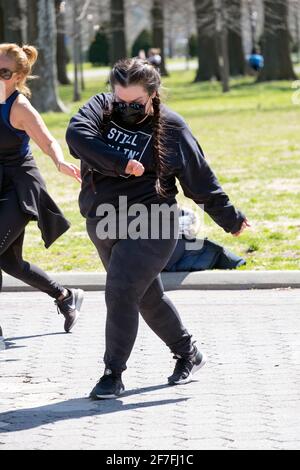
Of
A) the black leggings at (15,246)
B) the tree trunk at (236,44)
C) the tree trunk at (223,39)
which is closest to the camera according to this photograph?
the black leggings at (15,246)

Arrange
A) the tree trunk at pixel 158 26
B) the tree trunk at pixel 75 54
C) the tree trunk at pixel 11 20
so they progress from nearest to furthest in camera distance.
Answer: the tree trunk at pixel 11 20 → the tree trunk at pixel 75 54 → the tree trunk at pixel 158 26

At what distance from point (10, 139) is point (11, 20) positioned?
28.3 meters

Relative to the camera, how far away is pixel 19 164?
7.20 metres

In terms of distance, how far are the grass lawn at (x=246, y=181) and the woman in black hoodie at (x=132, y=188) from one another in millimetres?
229

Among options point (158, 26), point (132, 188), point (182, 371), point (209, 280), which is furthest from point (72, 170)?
point (158, 26)

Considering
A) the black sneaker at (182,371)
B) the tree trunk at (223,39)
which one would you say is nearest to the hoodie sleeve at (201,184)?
the black sneaker at (182,371)

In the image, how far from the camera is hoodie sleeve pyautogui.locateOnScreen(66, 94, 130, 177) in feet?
18.8

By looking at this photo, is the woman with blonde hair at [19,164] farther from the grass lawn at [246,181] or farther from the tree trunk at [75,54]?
the tree trunk at [75,54]

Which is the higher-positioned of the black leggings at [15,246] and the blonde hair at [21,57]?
the blonde hair at [21,57]

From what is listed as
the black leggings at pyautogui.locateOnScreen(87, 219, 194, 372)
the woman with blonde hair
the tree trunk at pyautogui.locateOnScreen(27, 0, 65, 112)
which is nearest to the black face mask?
the black leggings at pyautogui.locateOnScreen(87, 219, 194, 372)

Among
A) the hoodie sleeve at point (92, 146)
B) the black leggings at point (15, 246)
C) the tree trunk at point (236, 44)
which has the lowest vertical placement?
the tree trunk at point (236, 44)

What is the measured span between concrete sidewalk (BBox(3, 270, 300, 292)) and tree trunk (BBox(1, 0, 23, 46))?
1027 inches

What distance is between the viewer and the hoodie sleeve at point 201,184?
5992 millimetres

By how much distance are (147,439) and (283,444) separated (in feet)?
1.98
